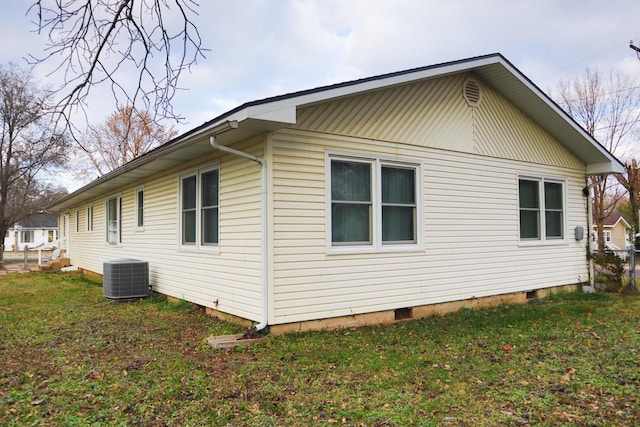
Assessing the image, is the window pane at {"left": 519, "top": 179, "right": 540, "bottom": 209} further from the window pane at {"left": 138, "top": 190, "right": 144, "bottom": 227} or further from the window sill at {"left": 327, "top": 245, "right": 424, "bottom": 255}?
the window pane at {"left": 138, "top": 190, "right": 144, "bottom": 227}

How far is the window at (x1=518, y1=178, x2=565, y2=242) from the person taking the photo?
9.26 m

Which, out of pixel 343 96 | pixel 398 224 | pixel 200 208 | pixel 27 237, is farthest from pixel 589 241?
pixel 27 237

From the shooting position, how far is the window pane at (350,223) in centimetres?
650

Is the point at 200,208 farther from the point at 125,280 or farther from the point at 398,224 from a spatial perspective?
the point at 398,224

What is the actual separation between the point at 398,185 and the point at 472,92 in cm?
256

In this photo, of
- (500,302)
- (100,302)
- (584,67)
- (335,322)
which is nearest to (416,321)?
(335,322)

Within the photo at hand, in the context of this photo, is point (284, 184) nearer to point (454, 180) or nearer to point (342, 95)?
point (342, 95)

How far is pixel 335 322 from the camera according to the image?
6305mm

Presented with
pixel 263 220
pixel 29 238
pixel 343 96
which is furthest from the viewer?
pixel 29 238

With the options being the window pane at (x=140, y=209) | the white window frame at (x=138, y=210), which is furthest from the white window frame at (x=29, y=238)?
the window pane at (x=140, y=209)

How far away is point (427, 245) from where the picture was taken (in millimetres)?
7418

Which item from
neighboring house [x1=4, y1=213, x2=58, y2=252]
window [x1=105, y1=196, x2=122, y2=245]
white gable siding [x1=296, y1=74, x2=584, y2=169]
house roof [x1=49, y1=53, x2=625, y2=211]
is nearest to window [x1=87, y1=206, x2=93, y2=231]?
window [x1=105, y1=196, x2=122, y2=245]

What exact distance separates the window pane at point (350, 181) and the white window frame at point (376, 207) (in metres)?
0.08

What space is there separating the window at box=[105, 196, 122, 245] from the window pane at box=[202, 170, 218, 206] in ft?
18.3
